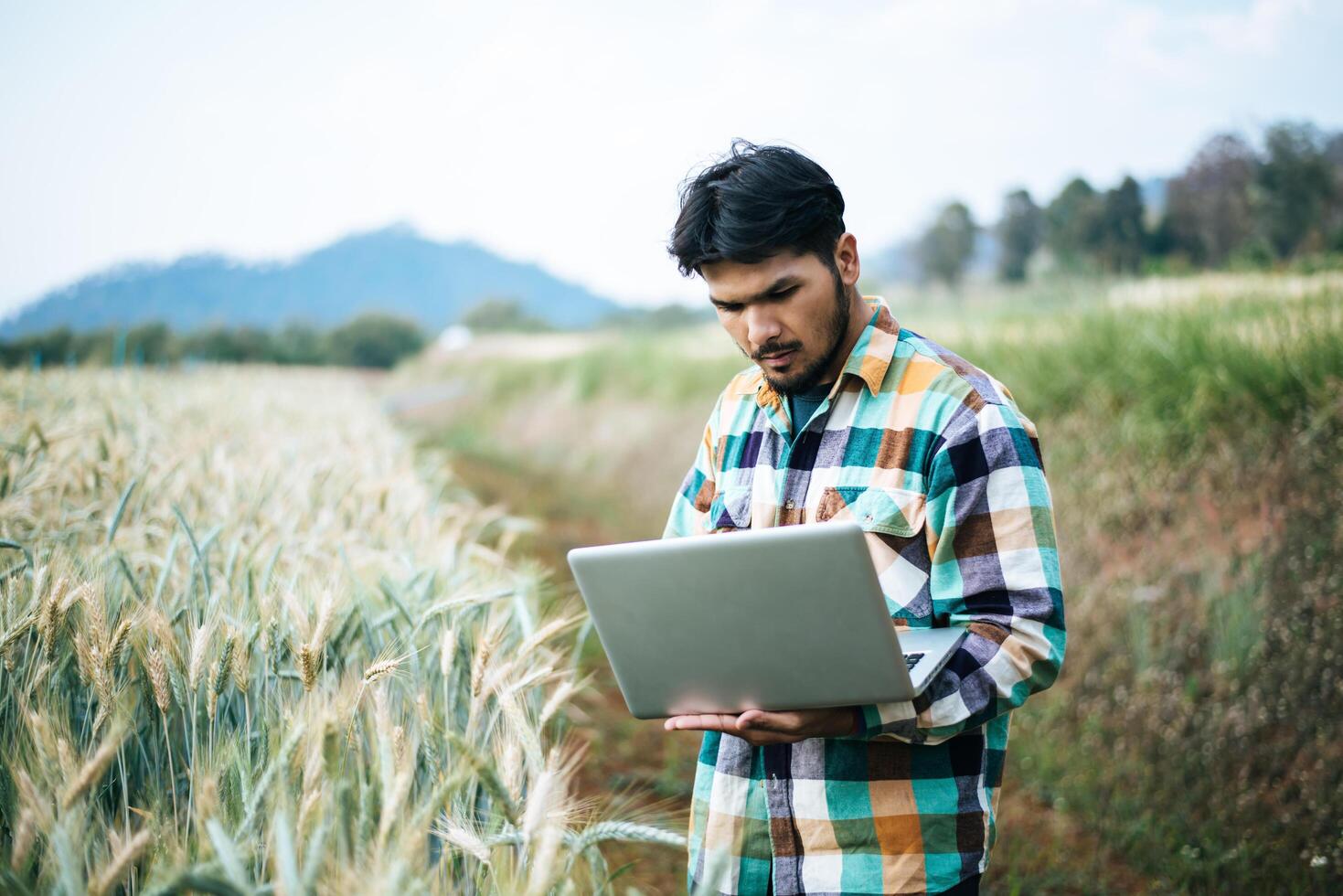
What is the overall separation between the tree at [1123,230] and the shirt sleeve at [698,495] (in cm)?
472

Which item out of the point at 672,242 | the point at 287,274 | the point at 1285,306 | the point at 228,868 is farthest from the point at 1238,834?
the point at 287,274

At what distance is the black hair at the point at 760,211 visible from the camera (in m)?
1.56

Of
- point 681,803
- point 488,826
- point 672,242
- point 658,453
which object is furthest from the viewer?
point 658,453

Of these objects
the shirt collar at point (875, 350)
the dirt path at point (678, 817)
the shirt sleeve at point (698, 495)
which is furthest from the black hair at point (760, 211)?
the dirt path at point (678, 817)

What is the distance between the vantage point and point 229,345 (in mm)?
14031

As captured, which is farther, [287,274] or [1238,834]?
[287,274]

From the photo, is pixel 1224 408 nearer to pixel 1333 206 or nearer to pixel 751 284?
pixel 1333 206

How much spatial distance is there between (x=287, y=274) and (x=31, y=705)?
16262 millimetres

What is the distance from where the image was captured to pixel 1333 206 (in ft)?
15.0

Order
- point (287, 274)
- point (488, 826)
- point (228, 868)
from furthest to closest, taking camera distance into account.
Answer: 1. point (287, 274)
2. point (488, 826)
3. point (228, 868)

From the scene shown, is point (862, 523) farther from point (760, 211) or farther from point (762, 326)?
point (760, 211)

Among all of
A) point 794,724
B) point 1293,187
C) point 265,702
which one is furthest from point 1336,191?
point 265,702

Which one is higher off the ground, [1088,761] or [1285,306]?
[1285,306]

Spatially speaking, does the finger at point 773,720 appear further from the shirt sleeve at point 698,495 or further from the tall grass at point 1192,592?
the tall grass at point 1192,592
